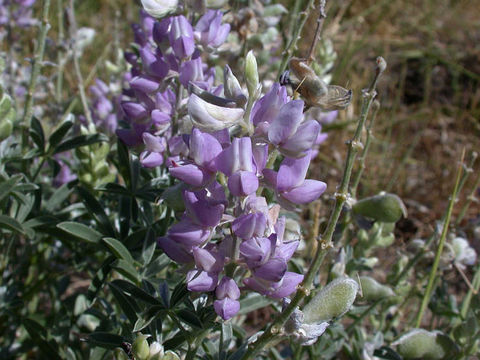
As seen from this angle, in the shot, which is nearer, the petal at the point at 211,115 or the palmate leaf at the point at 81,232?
the petal at the point at 211,115

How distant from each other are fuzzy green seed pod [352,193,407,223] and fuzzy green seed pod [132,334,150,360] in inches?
26.2

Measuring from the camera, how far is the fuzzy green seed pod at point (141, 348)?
100 cm

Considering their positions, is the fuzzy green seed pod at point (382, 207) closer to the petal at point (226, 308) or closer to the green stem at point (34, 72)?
the petal at point (226, 308)

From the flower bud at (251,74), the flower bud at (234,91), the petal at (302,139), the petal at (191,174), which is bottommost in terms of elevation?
the petal at (191,174)

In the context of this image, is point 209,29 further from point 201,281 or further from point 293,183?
point 201,281

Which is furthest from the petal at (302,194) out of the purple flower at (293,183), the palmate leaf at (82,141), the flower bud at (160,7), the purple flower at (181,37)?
the palmate leaf at (82,141)

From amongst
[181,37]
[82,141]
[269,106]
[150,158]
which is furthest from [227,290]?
[82,141]

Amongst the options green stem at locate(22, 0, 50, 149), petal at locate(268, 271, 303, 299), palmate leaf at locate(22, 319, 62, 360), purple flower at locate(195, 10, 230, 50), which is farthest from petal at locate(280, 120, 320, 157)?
palmate leaf at locate(22, 319, 62, 360)

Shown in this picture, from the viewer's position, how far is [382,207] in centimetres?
139

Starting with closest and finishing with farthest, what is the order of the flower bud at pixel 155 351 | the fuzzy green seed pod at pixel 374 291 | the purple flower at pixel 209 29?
the flower bud at pixel 155 351 → the purple flower at pixel 209 29 → the fuzzy green seed pod at pixel 374 291

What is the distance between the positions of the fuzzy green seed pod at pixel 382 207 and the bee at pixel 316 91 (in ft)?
1.39

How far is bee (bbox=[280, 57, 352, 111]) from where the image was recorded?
101cm

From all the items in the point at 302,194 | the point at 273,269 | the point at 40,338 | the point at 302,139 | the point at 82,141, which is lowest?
the point at 40,338

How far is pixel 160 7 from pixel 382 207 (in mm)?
713
